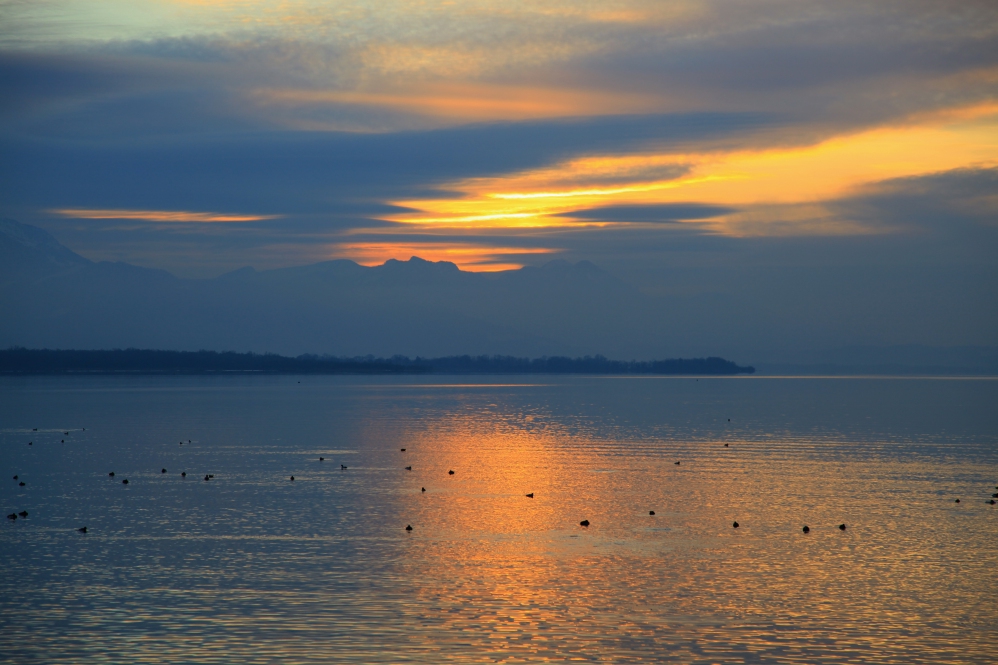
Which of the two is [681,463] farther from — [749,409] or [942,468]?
[749,409]

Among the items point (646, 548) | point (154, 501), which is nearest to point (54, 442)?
point (154, 501)

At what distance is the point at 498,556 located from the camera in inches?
1206

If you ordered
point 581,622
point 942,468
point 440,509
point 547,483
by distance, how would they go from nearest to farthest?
point 581,622
point 440,509
point 547,483
point 942,468

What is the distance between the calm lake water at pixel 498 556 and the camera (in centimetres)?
2166

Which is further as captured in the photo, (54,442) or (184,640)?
(54,442)

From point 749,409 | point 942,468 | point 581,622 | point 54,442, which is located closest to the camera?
point 581,622

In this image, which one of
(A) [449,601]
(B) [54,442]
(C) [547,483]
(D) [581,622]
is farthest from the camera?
(B) [54,442]

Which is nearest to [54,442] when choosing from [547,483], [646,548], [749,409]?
[547,483]

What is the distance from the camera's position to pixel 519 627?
2272 cm

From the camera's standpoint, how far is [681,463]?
194ft

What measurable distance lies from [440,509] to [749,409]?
9771 cm

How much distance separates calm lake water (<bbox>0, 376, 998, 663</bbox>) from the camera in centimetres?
2166

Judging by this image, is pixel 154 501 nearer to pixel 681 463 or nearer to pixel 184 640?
pixel 184 640

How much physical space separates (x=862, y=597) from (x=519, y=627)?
9458 mm
